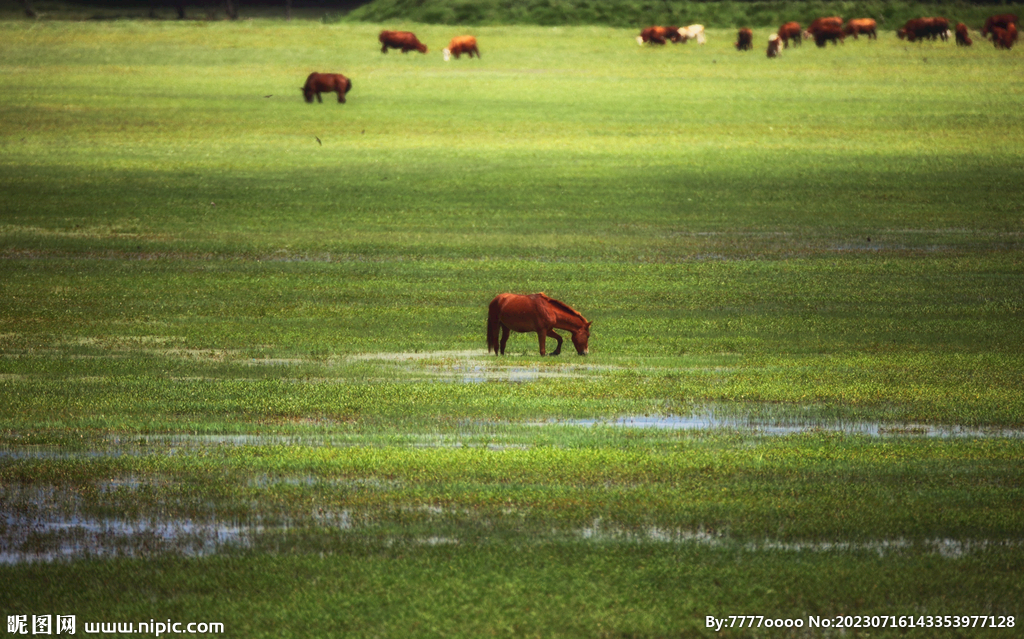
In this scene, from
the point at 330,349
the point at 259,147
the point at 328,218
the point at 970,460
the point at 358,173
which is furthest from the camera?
the point at 259,147

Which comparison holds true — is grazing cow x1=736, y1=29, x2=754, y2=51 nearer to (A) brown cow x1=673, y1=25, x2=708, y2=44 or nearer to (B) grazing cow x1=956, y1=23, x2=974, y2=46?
(A) brown cow x1=673, y1=25, x2=708, y2=44

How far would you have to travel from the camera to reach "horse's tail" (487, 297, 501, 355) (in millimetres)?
12992

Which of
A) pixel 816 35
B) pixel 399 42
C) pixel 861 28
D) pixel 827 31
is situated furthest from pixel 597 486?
pixel 861 28

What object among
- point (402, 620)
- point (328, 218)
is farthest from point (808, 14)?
point (402, 620)

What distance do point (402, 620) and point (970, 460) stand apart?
454 centimetres

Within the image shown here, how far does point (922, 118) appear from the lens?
34.6 metres

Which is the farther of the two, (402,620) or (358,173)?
(358,173)

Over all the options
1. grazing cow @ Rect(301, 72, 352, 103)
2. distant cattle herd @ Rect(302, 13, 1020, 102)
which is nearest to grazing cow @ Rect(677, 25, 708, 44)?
distant cattle herd @ Rect(302, 13, 1020, 102)

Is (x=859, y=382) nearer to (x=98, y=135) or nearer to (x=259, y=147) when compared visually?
(x=259, y=147)

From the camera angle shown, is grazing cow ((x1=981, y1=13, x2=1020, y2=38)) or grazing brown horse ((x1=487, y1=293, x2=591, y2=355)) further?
grazing cow ((x1=981, y1=13, x2=1020, y2=38))

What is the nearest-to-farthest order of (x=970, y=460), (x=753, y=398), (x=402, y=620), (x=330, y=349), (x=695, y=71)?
(x=402, y=620) < (x=970, y=460) < (x=753, y=398) < (x=330, y=349) < (x=695, y=71)

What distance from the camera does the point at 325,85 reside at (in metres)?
37.8

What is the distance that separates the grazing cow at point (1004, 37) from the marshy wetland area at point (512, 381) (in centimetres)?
2243

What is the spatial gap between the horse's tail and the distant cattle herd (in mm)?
37081
